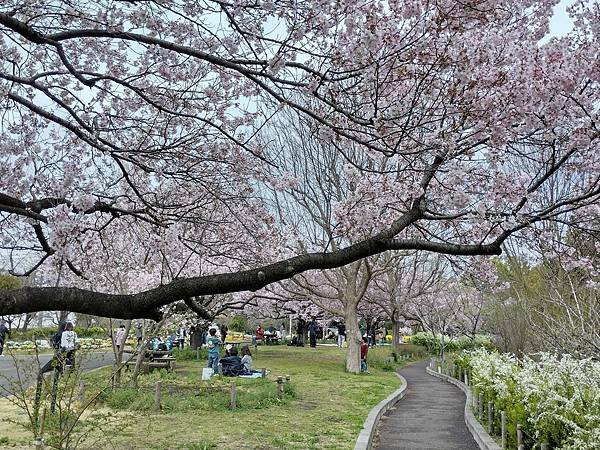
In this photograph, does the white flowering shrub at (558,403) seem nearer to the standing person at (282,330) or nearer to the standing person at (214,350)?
the standing person at (214,350)

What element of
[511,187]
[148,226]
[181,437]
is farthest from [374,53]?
[181,437]

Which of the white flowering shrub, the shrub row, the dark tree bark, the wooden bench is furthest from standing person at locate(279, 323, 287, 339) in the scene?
the dark tree bark

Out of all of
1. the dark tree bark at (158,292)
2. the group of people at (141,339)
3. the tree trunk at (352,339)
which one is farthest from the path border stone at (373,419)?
the group of people at (141,339)

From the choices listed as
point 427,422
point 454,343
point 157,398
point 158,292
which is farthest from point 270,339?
point 158,292

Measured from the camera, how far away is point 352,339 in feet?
71.2

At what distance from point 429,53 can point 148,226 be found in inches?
192

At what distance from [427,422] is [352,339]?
33.5ft

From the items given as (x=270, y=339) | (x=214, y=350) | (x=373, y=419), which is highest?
(x=270, y=339)

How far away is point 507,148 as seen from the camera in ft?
19.7

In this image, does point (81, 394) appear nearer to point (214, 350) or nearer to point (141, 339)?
point (141, 339)

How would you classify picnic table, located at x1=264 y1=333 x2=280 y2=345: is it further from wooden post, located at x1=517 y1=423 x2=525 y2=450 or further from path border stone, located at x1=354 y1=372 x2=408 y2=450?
wooden post, located at x1=517 y1=423 x2=525 y2=450

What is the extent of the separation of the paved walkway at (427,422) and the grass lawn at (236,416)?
1.74ft

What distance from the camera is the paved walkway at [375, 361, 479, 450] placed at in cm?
927

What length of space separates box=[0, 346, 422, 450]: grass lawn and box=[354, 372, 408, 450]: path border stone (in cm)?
13
